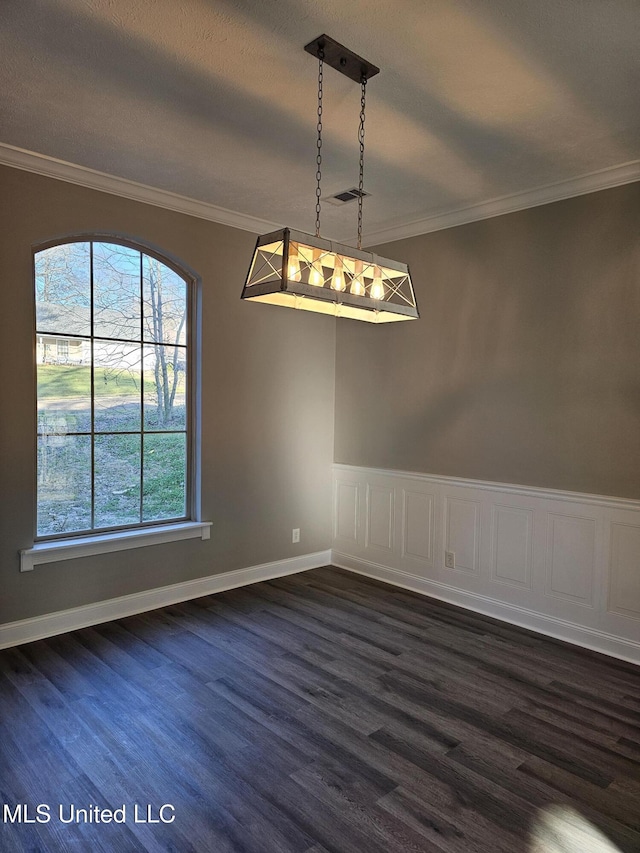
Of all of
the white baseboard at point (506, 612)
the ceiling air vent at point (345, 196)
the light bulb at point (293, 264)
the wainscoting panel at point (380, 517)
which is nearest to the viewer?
the light bulb at point (293, 264)

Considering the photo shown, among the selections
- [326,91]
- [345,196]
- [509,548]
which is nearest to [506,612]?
[509,548]

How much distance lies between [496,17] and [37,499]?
11.0ft

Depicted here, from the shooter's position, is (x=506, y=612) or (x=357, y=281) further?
(x=506, y=612)

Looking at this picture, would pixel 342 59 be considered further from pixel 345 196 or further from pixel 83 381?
pixel 83 381

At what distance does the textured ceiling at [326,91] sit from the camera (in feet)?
6.75

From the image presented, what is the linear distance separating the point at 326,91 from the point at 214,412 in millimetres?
2358

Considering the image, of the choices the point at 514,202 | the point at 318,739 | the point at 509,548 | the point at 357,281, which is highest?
the point at 514,202

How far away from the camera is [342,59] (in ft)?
7.48

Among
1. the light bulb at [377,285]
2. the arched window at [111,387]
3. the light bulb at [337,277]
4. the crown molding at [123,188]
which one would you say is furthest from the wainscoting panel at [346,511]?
the light bulb at [337,277]

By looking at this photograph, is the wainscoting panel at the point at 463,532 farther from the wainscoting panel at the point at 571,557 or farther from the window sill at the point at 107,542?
the window sill at the point at 107,542

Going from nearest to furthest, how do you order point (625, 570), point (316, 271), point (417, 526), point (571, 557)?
point (316, 271) → point (625, 570) → point (571, 557) → point (417, 526)

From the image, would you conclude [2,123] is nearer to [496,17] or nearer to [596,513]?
[496,17]

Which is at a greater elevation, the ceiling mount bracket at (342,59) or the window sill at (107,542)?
the ceiling mount bracket at (342,59)

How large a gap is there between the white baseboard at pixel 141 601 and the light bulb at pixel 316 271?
2.62m
